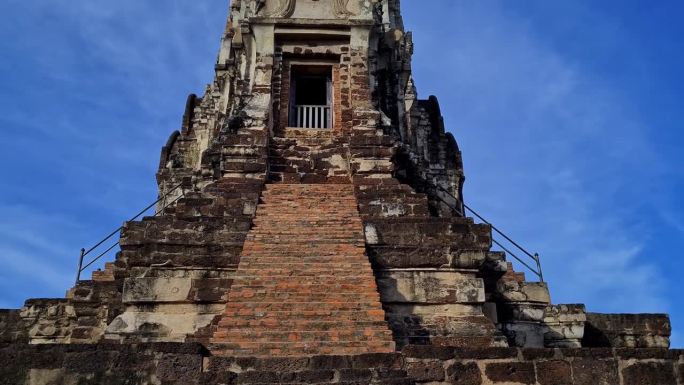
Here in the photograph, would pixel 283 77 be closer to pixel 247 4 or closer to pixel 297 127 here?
pixel 297 127

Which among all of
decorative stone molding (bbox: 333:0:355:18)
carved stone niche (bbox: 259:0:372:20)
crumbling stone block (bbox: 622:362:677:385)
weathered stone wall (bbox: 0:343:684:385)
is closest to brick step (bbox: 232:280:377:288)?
weathered stone wall (bbox: 0:343:684:385)

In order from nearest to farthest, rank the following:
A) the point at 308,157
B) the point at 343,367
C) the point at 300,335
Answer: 1. the point at 343,367
2. the point at 300,335
3. the point at 308,157

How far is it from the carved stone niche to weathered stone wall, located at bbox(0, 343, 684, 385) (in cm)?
849

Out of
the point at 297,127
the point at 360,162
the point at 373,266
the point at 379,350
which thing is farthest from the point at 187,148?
the point at 379,350

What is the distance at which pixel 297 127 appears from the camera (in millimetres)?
11477

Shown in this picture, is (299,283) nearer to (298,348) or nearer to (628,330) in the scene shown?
(298,348)

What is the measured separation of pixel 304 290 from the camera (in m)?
6.84

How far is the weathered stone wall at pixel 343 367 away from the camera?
4.71m

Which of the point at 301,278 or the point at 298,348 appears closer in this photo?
the point at 298,348

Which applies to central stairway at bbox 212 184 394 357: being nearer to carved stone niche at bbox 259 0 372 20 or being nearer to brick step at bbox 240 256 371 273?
brick step at bbox 240 256 371 273

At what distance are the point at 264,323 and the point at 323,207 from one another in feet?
9.99

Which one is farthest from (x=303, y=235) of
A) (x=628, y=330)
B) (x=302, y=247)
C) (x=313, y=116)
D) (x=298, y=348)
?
(x=628, y=330)

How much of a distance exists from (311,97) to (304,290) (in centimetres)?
699

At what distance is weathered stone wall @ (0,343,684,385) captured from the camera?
4.71 m
